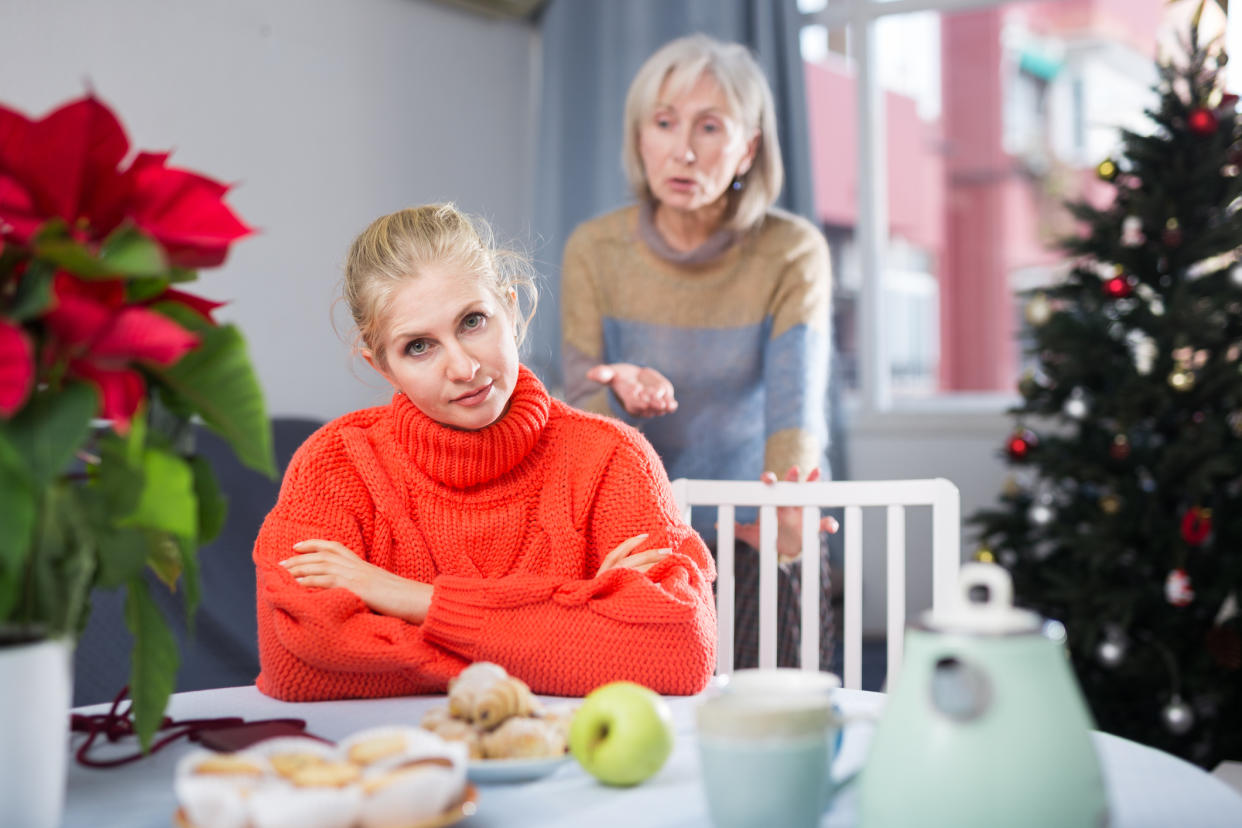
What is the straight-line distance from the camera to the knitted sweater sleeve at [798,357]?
6.11 ft

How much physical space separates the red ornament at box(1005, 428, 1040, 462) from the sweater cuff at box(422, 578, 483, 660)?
1.90 metres

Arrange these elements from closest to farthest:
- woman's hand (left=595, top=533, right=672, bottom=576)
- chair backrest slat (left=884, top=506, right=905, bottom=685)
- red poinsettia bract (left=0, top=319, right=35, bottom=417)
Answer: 1. red poinsettia bract (left=0, top=319, right=35, bottom=417)
2. woman's hand (left=595, top=533, right=672, bottom=576)
3. chair backrest slat (left=884, top=506, right=905, bottom=685)

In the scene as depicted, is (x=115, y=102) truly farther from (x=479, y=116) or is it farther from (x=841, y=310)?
(x=841, y=310)

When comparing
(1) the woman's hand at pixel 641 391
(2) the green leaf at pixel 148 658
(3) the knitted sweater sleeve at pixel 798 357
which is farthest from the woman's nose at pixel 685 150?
(2) the green leaf at pixel 148 658

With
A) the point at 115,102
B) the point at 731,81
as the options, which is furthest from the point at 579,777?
the point at 115,102

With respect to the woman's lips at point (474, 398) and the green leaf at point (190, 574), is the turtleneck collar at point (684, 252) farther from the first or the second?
the green leaf at point (190, 574)

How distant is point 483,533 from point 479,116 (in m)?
2.66

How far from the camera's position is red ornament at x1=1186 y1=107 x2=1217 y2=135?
97.4 inches

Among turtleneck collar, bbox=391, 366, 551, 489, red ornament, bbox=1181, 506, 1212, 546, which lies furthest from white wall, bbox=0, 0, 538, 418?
red ornament, bbox=1181, 506, 1212, 546

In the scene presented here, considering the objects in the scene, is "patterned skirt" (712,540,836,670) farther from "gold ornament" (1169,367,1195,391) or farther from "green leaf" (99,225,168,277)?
"green leaf" (99,225,168,277)

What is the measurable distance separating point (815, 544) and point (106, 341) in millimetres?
1012

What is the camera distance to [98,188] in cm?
66

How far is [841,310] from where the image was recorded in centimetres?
388

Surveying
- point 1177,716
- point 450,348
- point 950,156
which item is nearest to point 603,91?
point 950,156
